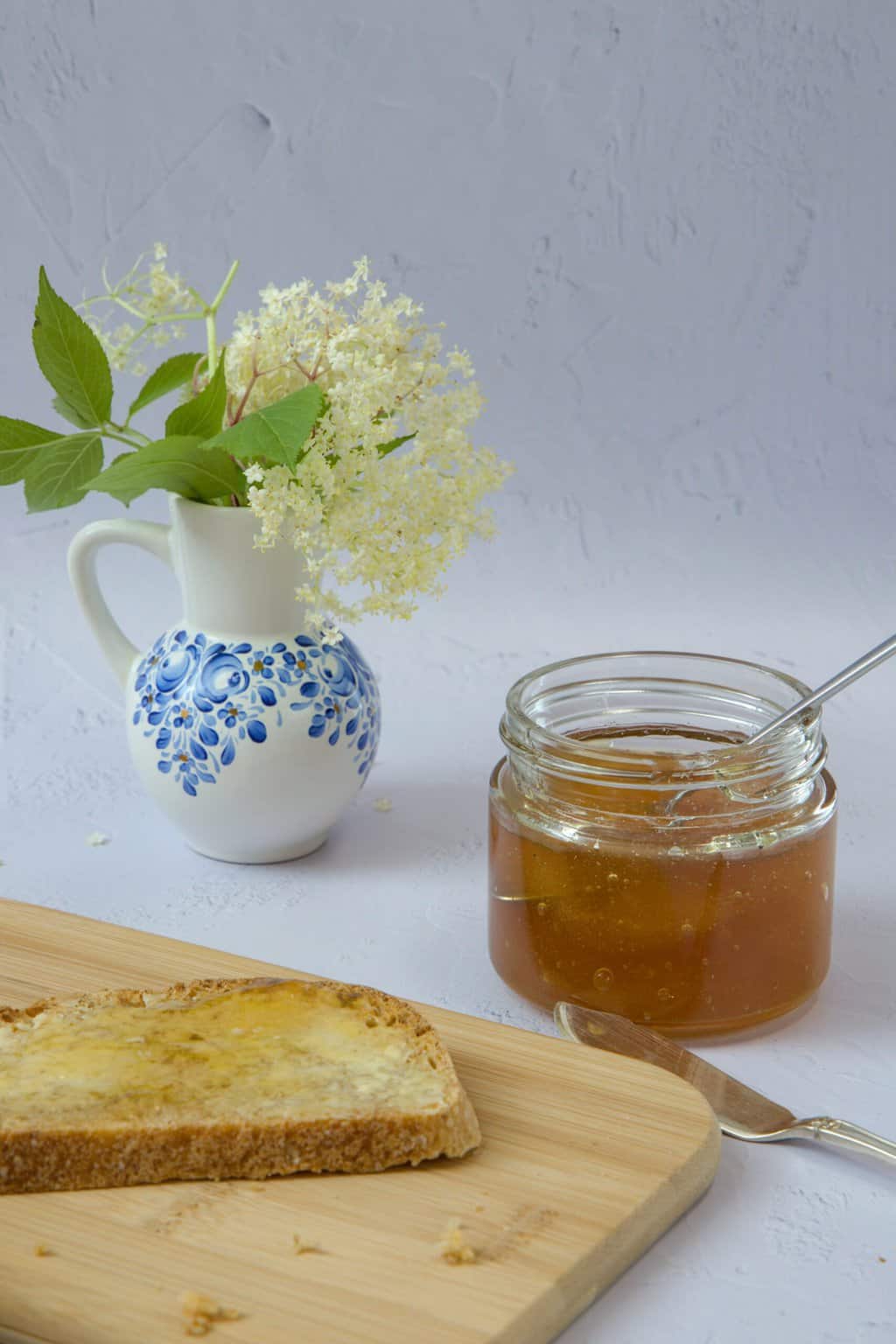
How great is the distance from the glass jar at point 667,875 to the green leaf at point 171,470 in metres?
0.56

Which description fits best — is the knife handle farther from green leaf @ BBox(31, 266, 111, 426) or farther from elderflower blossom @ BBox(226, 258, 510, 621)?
green leaf @ BBox(31, 266, 111, 426)

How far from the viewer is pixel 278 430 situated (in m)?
2.12

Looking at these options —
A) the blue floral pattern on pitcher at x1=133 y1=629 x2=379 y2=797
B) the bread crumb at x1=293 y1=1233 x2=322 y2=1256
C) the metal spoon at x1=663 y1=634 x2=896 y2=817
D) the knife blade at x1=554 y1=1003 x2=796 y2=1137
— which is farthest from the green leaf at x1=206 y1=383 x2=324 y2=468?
the bread crumb at x1=293 y1=1233 x2=322 y2=1256

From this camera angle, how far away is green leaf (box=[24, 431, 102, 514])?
91.7 inches

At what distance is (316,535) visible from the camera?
225cm

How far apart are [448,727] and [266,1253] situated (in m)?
1.70

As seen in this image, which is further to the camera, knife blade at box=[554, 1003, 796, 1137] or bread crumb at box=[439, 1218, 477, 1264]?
knife blade at box=[554, 1003, 796, 1137]

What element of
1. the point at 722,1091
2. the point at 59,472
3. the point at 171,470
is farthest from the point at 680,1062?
the point at 59,472

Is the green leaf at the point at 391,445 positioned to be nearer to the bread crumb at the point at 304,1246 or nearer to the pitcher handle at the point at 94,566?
the pitcher handle at the point at 94,566

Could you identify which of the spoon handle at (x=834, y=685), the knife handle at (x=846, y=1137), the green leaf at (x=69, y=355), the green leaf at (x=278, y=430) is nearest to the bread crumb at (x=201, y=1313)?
the knife handle at (x=846, y=1137)

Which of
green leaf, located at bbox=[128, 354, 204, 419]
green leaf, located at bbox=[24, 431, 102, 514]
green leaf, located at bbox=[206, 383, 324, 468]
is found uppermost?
green leaf, located at bbox=[128, 354, 204, 419]

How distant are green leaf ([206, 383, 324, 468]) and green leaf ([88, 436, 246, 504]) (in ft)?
0.20

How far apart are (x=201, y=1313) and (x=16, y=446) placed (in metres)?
1.33

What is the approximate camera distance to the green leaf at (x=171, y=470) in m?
2.25
